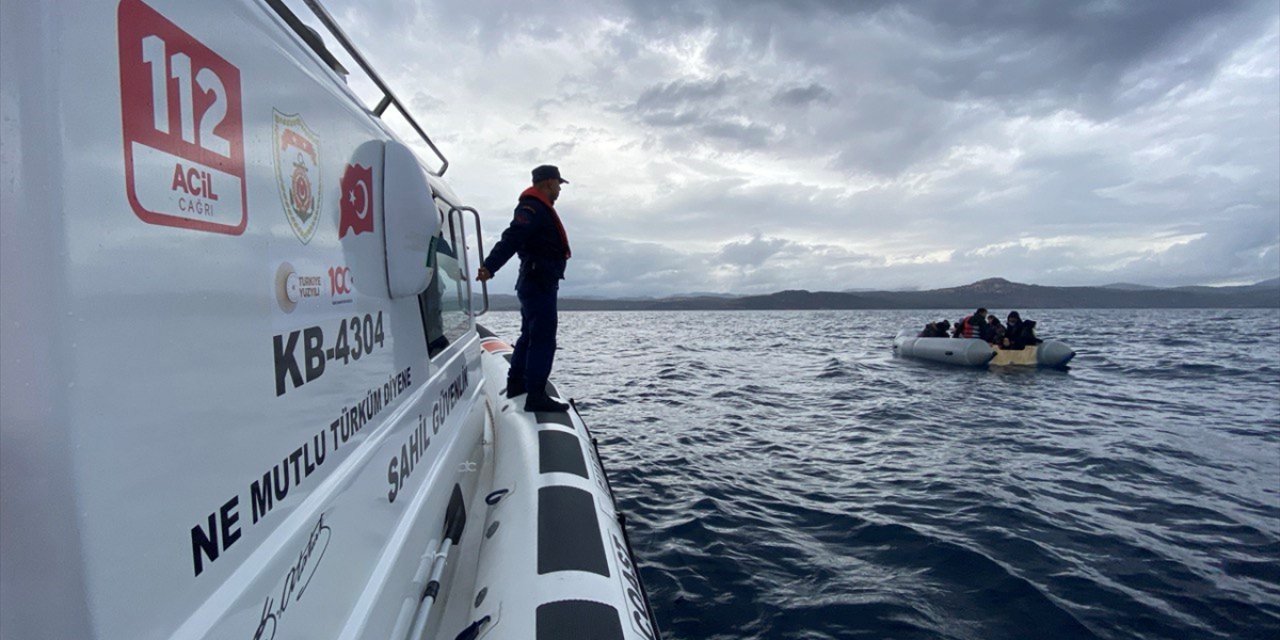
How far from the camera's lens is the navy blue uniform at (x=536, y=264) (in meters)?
4.04

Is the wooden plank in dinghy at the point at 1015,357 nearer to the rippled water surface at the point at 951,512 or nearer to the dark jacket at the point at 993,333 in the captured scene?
the dark jacket at the point at 993,333

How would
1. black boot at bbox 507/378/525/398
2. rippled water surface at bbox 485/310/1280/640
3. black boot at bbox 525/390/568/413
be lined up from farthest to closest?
1. black boot at bbox 507/378/525/398
2. black boot at bbox 525/390/568/413
3. rippled water surface at bbox 485/310/1280/640

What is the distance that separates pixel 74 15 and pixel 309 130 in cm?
91

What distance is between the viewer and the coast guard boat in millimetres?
712

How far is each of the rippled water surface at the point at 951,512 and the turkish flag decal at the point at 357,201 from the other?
124 inches

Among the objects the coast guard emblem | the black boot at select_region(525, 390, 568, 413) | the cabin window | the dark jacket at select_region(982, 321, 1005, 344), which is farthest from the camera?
the dark jacket at select_region(982, 321, 1005, 344)

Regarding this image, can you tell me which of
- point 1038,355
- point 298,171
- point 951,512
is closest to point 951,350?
point 1038,355

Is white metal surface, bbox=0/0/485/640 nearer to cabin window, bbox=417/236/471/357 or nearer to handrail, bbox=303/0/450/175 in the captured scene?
handrail, bbox=303/0/450/175

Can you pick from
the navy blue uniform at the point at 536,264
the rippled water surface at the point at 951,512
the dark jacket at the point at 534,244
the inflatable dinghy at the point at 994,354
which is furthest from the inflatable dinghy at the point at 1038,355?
the dark jacket at the point at 534,244

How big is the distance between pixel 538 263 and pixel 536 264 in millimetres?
17

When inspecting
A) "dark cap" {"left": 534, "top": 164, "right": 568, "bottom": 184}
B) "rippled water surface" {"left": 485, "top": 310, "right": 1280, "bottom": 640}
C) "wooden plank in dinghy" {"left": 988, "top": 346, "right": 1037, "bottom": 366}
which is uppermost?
"dark cap" {"left": 534, "top": 164, "right": 568, "bottom": 184}

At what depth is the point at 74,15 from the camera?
2.49 feet

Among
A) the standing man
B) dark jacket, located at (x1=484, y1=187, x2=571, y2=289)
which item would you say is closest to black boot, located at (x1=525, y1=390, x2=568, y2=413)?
the standing man

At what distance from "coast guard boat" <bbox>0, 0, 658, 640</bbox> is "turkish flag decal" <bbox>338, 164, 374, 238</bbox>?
0.04 ft
